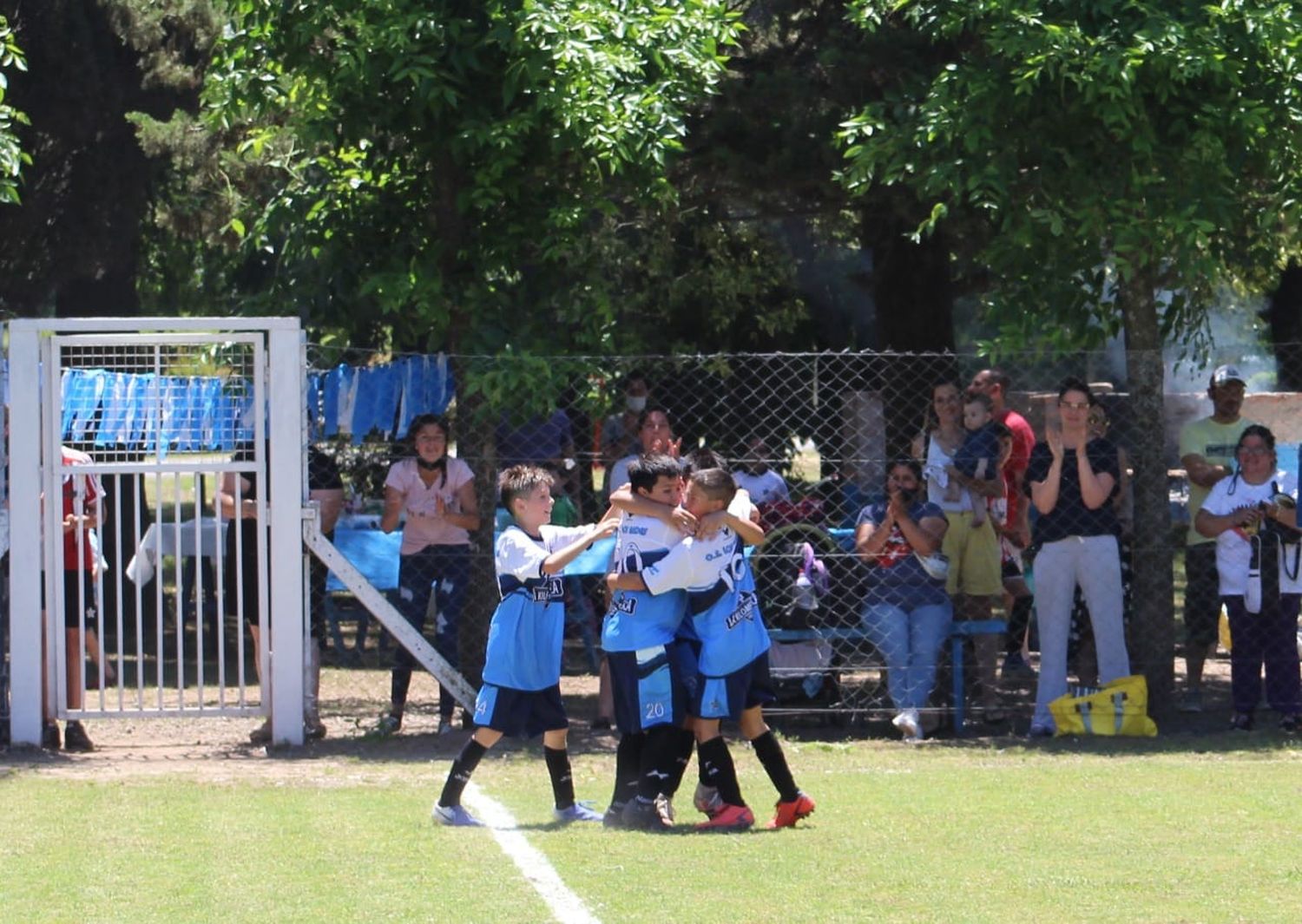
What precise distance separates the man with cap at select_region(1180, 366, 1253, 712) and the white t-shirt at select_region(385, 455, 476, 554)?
4.57 metres

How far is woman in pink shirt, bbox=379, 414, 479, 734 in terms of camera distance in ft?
35.4

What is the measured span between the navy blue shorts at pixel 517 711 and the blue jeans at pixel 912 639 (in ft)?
11.0

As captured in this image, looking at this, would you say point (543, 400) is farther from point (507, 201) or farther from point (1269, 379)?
point (1269, 379)

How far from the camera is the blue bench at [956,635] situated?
10695 mm

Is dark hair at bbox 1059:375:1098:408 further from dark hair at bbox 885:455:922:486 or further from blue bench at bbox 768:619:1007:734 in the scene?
blue bench at bbox 768:619:1007:734

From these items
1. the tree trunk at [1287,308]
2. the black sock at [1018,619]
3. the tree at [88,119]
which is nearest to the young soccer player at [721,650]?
the black sock at [1018,619]

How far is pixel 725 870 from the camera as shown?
6.72 m

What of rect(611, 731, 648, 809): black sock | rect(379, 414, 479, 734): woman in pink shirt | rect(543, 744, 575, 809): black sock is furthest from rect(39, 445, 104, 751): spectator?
rect(611, 731, 648, 809): black sock

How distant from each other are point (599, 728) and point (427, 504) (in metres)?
1.76

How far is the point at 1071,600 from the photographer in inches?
421

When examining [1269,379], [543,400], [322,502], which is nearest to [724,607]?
[543,400]

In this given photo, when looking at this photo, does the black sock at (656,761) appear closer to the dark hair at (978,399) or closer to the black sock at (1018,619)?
the dark hair at (978,399)

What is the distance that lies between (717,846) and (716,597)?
1.07m

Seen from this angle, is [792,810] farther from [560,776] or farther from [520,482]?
[520,482]
